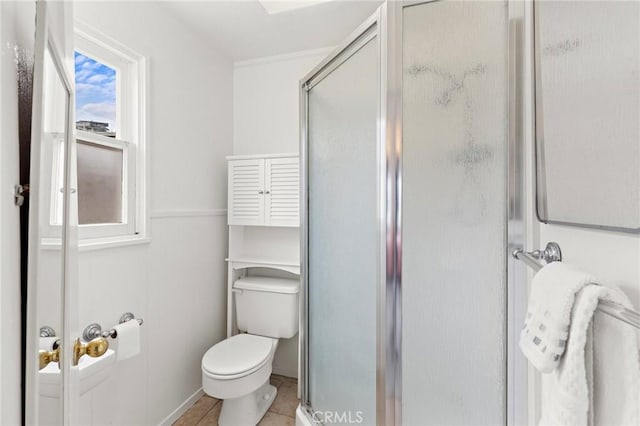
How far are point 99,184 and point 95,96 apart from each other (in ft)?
1.41

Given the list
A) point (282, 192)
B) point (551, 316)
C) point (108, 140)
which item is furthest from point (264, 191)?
point (551, 316)

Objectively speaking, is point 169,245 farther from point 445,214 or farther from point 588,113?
point 588,113

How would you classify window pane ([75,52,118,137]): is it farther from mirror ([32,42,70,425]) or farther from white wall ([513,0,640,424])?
white wall ([513,0,640,424])

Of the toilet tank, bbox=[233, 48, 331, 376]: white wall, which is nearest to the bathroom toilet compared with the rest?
the toilet tank

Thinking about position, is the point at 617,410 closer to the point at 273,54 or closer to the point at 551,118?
the point at 551,118

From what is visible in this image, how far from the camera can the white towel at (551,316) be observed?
460 millimetres

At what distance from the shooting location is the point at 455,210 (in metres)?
0.94

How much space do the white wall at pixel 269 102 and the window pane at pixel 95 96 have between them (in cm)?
95

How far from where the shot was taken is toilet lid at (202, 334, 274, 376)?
5.15 ft

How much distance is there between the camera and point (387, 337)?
96 cm

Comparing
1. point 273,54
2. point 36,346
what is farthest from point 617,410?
point 273,54

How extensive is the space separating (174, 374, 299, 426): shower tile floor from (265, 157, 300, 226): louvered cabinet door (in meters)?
1.18

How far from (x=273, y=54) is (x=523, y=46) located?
1821 mm

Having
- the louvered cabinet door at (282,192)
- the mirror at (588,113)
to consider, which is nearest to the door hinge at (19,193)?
the mirror at (588,113)
